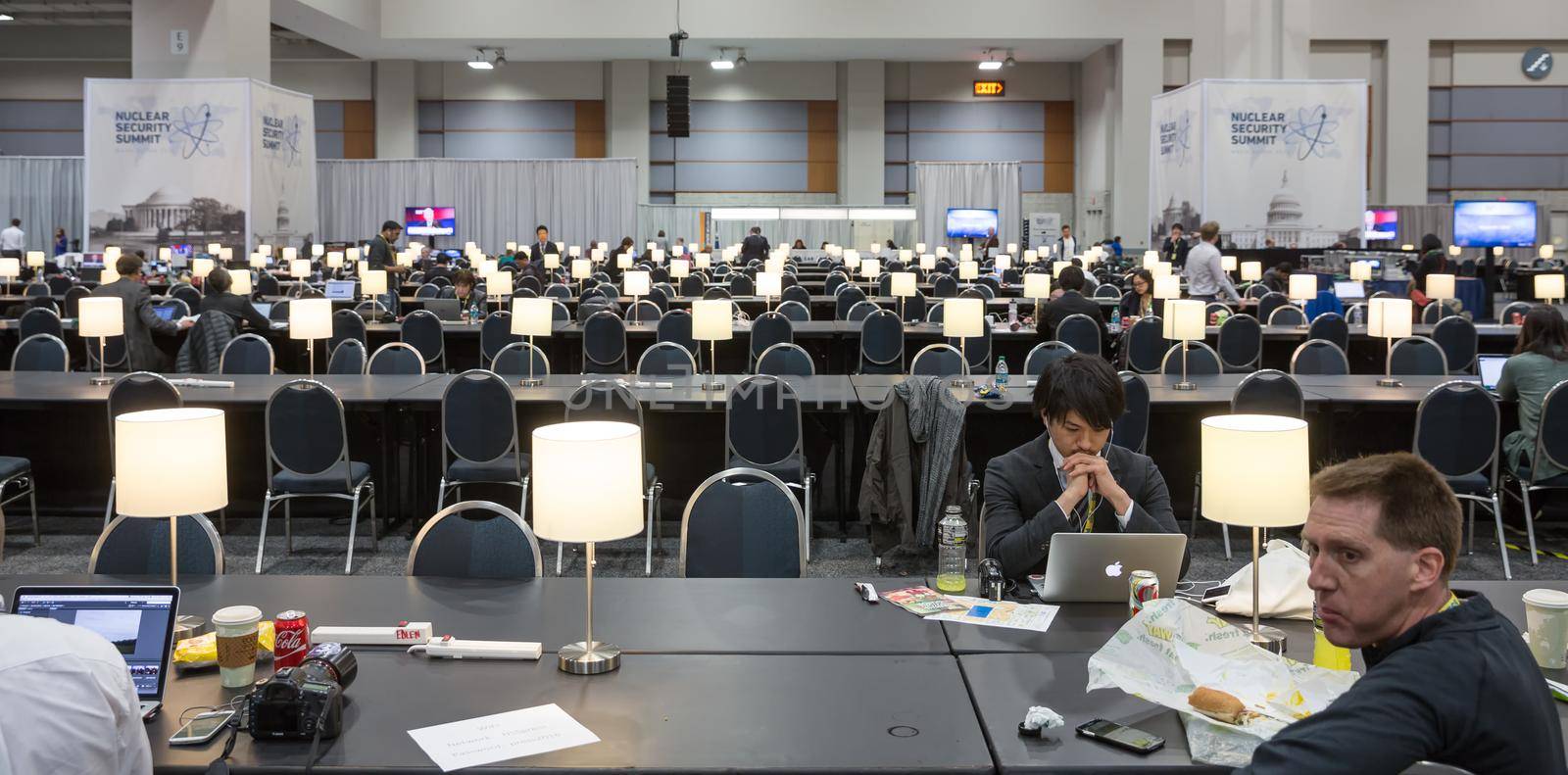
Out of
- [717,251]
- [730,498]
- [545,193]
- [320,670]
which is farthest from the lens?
[545,193]

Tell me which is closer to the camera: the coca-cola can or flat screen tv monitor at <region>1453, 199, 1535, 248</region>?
the coca-cola can

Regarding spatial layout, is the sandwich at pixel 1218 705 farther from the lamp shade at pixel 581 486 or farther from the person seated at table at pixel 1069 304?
the person seated at table at pixel 1069 304

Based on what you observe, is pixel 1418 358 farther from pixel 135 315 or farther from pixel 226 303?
pixel 135 315

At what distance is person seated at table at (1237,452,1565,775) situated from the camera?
5.02 feet

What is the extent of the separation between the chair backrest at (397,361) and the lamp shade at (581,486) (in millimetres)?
5111

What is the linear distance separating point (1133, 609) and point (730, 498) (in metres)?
1.34

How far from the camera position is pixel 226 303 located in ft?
30.6

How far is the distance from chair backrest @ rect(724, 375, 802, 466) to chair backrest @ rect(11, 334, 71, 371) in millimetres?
4485

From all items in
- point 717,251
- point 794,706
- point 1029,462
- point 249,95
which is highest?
point 249,95

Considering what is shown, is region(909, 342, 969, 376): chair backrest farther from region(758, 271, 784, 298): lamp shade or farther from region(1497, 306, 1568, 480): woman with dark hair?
region(758, 271, 784, 298): lamp shade

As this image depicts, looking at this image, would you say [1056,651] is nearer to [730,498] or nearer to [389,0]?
[730,498]

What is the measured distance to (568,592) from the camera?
309 centimetres

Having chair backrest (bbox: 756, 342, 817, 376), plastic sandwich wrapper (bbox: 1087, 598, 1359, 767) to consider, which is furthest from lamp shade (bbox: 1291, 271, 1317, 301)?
plastic sandwich wrapper (bbox: 1087, 598, 1359, 767)

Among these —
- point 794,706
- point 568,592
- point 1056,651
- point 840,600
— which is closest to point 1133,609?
point 1056,651
